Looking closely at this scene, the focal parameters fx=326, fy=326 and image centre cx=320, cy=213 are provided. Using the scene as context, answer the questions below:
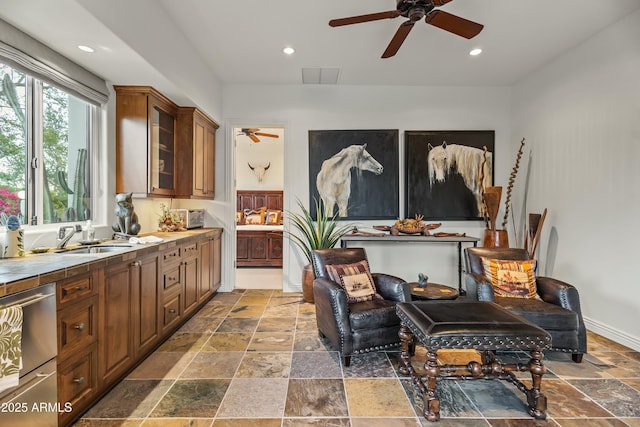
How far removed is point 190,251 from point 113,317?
138 centimetres

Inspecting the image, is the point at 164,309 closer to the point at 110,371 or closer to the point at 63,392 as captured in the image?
the point at 110,371

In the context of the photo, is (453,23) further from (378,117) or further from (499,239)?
(499,239)

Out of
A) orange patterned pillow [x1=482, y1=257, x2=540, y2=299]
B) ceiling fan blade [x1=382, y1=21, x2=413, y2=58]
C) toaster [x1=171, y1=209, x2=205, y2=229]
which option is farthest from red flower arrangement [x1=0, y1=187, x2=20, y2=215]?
orange patterned pillow [x1=482, y1=257, x2=540, y2=299]

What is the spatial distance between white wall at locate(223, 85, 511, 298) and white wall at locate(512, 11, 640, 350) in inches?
30.9

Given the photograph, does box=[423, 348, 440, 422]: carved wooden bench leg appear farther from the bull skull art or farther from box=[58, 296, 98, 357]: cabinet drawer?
the bull skull art

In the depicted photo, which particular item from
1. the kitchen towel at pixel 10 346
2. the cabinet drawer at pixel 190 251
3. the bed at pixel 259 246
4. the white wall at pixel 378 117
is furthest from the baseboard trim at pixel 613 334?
the bed at pixel 259 246

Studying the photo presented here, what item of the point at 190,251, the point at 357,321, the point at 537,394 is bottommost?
the point at 537,394

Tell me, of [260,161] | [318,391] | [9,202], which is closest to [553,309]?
[318,391]

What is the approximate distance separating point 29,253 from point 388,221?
388 cm

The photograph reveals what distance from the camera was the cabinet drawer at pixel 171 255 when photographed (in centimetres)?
288

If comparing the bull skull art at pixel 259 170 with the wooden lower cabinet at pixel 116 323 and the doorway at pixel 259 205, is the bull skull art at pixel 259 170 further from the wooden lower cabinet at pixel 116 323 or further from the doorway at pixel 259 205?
the wooden lower cabinet at pixel 116 323

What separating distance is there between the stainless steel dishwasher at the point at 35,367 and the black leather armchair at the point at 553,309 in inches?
114

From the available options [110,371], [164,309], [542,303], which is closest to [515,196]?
[542,303]

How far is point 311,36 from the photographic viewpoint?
3.35 m
